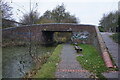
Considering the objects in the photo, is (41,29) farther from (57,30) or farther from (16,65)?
(16,65)

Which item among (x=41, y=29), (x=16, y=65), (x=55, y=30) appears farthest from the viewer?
(x=41, y=29)

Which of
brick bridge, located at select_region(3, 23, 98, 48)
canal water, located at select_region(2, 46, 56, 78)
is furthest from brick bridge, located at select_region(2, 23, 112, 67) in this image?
canal water, located at select_region(2, 46, 56, 78)

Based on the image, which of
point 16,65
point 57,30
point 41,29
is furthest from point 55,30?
point 16,65

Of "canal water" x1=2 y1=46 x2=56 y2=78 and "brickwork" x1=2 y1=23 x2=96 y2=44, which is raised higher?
"brickwork" x1=2 y1=23 x2=96 y2=44

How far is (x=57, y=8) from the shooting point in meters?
64.0

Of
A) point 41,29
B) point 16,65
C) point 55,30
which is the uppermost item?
point 41,29

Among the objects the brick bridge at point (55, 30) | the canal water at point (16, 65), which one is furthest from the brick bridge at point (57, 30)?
the canal water at point (16, 65)

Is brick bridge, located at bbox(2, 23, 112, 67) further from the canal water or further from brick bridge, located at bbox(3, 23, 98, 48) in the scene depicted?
the canal water

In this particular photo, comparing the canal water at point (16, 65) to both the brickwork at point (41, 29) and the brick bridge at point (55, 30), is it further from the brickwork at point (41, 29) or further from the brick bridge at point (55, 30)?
the brickwork at point (41, 29)

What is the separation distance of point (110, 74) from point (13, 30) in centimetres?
3778

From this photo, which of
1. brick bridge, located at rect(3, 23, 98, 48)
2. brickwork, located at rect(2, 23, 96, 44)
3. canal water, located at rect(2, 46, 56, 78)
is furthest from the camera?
brickwork, located at rect(2, 23, 96, 44)

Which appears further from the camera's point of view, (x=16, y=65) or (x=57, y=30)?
(x=57, y=30)

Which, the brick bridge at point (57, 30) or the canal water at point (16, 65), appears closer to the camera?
the canal water at point (16, 65)

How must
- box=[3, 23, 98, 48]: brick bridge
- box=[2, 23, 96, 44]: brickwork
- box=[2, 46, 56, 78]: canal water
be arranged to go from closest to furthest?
1. box=[2, 46, 56, 78]: canal water
2. box=[3, 23, 98, 48]: brick bridge
3. box=[2, 23, 96, 44]: brickwork
